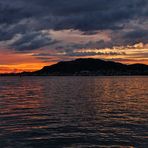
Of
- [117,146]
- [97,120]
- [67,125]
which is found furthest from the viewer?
[97,120]

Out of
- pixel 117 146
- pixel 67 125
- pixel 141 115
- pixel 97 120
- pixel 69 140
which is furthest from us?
pixel 141 115

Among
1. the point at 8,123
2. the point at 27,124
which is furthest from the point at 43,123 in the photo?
the point at 8,123

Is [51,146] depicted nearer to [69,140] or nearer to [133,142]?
[69,140]

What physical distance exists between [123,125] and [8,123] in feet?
45.3

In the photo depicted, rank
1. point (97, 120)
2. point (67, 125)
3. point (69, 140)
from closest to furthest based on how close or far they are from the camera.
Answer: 1. point (69, 140)
2. point (67, 125)
3. point (97, 120)

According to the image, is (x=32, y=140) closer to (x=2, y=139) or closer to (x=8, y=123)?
(x=2, y=139)

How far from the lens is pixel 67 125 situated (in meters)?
35.1

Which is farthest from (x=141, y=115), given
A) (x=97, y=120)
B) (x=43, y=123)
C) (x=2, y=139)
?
(x=2, y=139)

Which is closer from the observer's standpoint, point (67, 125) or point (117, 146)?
point (117, 146)

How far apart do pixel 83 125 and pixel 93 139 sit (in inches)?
273

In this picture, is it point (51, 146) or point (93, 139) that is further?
point (93, 139)

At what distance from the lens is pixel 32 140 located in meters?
28.1

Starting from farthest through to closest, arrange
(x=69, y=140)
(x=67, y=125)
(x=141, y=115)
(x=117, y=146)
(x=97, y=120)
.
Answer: (x=141, y=115) → (x=97, y=120) → (x=67, y=125) → (x=69, y=140) → (x=117, y=146)

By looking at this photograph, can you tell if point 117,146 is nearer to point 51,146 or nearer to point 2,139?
point 51,146
